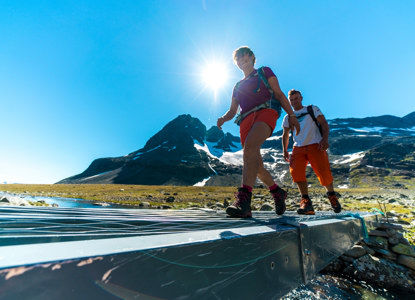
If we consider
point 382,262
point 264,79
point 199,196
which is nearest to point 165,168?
point 199,196

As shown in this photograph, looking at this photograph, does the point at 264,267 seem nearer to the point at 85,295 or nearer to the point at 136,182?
the point at 85,295

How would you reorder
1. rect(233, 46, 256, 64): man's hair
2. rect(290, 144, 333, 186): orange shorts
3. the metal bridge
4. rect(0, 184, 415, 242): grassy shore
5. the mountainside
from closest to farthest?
the metal bridge < rect(233, 46, 256, 64): man's hair < rect(290, 144, 333, 186): orange shorts < rect(0, 184, 415, 242): grassy shore < the mountainside

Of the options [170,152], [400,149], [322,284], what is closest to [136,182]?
[170,152]

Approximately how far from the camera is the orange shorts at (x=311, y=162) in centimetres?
479

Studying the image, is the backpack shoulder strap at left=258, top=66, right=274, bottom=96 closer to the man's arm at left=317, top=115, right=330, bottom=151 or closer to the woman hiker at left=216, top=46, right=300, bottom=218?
the woman hiker at left=216, top=46, right=300, bottom=218

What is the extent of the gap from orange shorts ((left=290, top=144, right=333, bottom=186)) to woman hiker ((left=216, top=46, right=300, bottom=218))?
170 centimetres

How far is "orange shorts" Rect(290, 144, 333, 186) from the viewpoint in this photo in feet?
15.7

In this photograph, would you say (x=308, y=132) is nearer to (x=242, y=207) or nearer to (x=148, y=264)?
(x=242, y=207)

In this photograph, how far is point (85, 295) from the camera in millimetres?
639

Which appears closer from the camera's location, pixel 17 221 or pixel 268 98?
pixel 17 221

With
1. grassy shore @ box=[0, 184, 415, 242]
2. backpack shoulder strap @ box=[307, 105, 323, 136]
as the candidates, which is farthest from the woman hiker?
grassy shore @ box=[0, 184, 415, 242]

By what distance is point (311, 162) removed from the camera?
4.85 metres

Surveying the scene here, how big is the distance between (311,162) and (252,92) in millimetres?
2568

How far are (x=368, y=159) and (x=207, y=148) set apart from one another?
125858 millimetres
